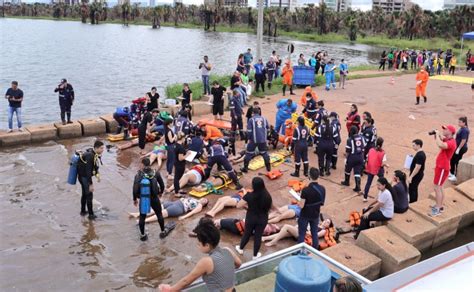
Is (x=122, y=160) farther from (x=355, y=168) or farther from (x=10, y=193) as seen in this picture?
(x=355, y=168)

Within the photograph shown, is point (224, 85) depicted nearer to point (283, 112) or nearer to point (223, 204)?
point (283, 112)

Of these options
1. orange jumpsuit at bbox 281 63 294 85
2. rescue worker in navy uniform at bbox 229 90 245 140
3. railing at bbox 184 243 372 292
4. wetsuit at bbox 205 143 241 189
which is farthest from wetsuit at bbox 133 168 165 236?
orange jumpsuit at bbox 281 63 294 85

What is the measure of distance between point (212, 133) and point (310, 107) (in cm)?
287

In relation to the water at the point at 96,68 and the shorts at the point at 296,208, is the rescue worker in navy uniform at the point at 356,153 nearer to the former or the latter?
the shorts at the point at 296,208

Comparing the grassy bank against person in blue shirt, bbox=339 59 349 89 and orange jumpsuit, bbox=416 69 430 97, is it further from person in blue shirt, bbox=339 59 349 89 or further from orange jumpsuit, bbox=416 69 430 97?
orange jumpsuit, bbox=416 69 430 97

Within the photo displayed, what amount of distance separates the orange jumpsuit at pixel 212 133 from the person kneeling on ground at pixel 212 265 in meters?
8.27

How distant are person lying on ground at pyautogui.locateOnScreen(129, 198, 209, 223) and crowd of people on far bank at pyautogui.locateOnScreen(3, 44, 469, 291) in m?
0.02

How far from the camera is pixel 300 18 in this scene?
84.4 meters

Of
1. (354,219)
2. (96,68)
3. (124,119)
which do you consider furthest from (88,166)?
(96,68)

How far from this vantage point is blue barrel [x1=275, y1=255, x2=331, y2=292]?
4.30 metres

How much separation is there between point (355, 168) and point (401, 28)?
215ft

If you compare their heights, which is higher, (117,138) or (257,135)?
(257,135)

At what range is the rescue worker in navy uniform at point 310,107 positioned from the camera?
1277cm

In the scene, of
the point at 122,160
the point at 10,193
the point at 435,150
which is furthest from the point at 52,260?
the point at 435,150
